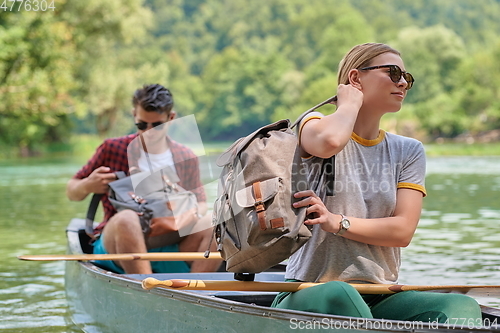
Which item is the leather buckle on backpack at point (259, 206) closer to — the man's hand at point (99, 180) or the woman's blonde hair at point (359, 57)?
the woman's blonde hair at point (359, 57)

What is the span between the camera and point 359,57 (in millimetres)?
2693

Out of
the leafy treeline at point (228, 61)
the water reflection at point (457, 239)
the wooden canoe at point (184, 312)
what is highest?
the leafy treeline at point (228, 61)

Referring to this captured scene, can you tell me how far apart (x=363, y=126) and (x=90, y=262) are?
8.32 feet

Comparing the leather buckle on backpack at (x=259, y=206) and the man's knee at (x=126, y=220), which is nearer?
the leather buckle on backpack at (x=259, y=206)

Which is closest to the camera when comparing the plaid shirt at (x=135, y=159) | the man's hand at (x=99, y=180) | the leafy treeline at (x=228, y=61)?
the man's hand at (x=99, y=180)

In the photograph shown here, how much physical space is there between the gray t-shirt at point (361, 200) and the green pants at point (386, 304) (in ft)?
0.31

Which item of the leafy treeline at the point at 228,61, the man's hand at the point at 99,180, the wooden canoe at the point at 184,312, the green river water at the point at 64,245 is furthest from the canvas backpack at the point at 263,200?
the leafy treeline at the point at 228,61

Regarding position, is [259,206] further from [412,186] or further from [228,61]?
[228,61]

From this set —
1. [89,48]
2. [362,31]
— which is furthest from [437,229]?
[362,31]

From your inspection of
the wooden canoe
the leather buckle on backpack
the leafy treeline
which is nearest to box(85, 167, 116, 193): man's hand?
the wooden canoe

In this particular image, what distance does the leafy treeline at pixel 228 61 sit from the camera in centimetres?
2686

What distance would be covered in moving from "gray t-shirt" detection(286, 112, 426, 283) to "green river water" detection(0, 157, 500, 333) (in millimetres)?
1983

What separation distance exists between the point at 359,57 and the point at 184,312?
1341mm

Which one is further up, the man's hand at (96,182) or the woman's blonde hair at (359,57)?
the woman's blonde hair at (359,57)
